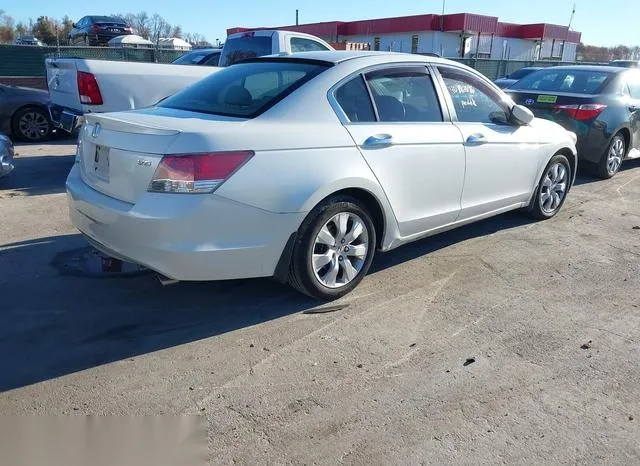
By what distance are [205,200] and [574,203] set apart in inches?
217

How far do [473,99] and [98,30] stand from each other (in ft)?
87.1

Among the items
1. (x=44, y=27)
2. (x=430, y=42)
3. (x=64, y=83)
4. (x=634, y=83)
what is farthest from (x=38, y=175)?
(x=44, y=27)

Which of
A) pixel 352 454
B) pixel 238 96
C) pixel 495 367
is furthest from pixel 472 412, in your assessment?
pixel 238 96

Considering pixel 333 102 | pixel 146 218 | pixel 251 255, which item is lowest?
pixel 251 255

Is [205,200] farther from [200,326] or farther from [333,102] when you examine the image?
[333,102]

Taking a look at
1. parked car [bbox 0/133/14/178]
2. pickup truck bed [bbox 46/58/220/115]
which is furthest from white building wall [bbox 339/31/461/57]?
parked car [bbox 0/133/14/178]

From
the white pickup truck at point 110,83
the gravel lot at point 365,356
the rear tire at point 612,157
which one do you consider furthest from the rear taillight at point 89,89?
the rear tire at point 612,157

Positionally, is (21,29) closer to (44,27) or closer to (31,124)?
(44,27)

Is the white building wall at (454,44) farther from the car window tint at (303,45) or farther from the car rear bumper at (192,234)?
the car rear bumper at (192,234)

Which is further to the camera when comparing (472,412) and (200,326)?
(200,326)

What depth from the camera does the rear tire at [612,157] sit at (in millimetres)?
8344

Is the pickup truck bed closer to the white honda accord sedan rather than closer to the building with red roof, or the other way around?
the white honda accord sedan

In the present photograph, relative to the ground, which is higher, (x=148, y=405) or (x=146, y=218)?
(x=146, y=218)

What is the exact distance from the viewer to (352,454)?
2.57 m
